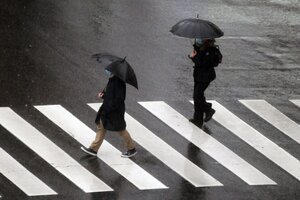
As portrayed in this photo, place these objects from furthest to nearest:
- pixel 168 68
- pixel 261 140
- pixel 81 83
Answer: pixel 168 68
pixel 81 83
pixel 261 140

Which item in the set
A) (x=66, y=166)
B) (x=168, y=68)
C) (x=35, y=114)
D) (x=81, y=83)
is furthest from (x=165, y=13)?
(x=66, y=166)

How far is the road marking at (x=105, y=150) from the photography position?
13773mm

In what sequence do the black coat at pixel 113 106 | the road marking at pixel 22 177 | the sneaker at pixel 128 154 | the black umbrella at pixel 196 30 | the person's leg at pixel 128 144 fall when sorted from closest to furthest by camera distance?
1. the road marking at pixel 22 177
2. the black coat at pixel 113 106
3. the person's leg at pixel 128 144
4. the sneaker at pixel 128 154
5. the black umbrella at pixel 196 30

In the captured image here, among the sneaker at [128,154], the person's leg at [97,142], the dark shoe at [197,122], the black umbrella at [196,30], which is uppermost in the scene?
the black umbrella at [196,30]

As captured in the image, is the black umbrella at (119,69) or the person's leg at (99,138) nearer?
the black umbrella at (119,69)

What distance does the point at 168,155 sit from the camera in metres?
14.8

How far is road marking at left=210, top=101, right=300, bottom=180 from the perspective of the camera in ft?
48.5

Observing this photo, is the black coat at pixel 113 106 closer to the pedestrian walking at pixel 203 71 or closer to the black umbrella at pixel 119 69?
the black umbrella at pixel 119 69

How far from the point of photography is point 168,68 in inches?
720

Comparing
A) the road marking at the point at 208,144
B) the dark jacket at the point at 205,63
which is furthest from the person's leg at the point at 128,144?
the dark jacket at the point at 205,63

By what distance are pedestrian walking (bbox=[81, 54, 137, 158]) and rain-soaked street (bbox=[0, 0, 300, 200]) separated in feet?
1.14

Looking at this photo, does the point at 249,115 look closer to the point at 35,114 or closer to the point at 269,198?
the point at 269,198

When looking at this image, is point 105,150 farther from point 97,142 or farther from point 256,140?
point 256,140

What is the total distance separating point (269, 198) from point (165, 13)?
8.96 metres
